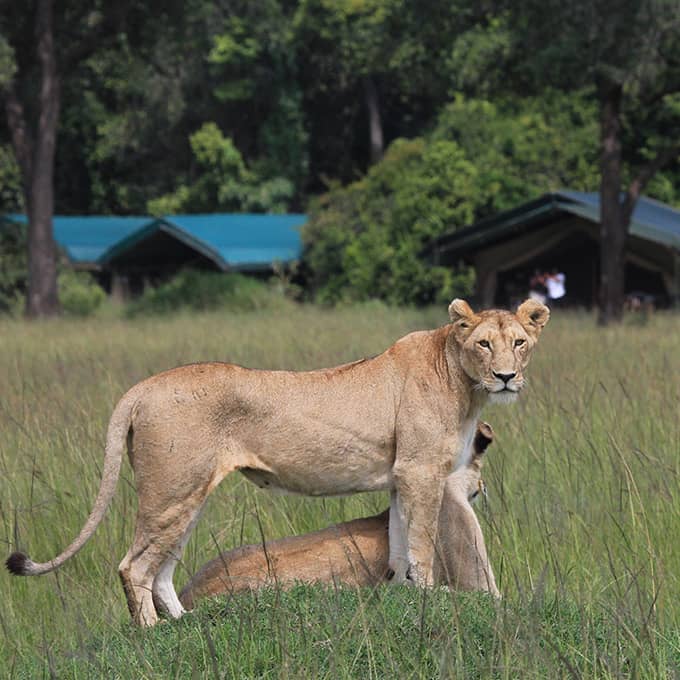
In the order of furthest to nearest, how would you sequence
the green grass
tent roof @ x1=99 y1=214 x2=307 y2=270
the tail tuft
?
tent roof @ x1=99 y1=214 x2=307 y2=270, the tail tuft, the green grass

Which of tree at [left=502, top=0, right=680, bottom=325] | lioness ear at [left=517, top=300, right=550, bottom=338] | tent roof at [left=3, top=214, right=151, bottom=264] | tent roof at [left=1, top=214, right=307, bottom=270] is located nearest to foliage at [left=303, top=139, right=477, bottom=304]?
tent roof at [left=1, top=214, right=307, bottom=270]

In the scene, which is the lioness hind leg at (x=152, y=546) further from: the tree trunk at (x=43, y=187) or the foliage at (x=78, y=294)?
the foliage at (x=78, y=294)

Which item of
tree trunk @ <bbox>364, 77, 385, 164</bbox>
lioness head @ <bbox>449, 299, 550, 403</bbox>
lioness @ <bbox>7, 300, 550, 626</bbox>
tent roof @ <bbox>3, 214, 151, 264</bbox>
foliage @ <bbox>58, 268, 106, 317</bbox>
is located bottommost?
foliage @ <bbox>58, 268, 106, 317</bbox>

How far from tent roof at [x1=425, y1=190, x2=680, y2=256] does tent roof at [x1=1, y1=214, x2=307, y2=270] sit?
26.9 feet

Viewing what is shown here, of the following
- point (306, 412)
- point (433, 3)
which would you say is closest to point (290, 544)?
point (306, 412)

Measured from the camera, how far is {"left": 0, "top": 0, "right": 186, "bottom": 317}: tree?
27578 mm

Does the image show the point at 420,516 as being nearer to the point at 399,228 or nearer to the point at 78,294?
the point at 78,294

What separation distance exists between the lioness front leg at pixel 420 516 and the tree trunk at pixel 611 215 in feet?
59.0

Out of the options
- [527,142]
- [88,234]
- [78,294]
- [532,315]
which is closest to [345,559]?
[532,315]

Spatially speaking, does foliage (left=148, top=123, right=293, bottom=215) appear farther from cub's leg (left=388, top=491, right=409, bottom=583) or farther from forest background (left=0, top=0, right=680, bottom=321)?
cub's leg (left=388, top=491, right=409, bottom=583)

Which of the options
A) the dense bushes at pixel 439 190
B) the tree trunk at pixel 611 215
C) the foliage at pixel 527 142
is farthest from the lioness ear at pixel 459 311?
the foliage at pixel 527 142

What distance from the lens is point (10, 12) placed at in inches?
1132

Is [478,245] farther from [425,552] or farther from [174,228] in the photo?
[425,552]

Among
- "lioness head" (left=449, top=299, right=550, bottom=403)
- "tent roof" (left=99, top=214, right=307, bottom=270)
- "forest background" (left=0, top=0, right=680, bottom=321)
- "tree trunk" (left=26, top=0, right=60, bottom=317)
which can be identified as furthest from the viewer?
"tent roof" (left=99, top=214, right=307, bottom=270)
